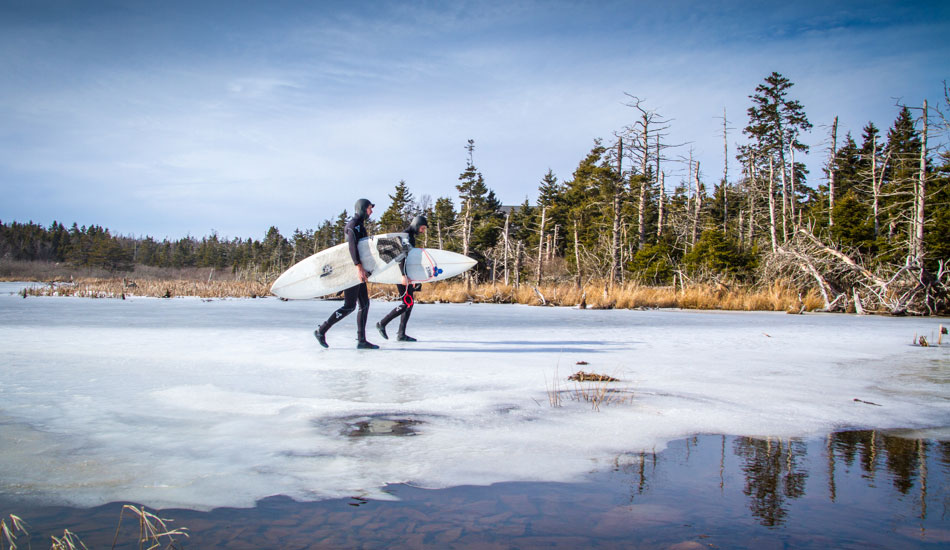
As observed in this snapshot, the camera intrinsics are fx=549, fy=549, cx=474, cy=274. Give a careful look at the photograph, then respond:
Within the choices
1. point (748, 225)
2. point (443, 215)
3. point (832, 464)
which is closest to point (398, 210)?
point (443, 215)

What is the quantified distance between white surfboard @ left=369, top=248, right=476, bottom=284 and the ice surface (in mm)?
866

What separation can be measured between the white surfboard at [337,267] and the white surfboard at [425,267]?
0.08 metres

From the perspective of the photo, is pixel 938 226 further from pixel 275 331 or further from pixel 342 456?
pixel 342 456

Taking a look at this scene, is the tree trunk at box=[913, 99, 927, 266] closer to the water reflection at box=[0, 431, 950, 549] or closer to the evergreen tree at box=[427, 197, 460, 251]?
the water reflection at box=[0, 431, 950, 549]

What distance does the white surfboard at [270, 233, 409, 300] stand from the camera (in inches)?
271

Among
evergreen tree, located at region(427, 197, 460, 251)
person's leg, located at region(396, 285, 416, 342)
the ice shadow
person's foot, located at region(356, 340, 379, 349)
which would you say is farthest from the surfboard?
evergreen tree, located at region(427, 197, 460, 251)

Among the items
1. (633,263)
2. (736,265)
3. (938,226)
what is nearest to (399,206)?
(633,263)

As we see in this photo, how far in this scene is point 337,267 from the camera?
7.50m

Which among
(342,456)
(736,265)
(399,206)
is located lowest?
(342,456)

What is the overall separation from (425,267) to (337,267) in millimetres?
1198

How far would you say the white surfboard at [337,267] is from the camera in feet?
22.6

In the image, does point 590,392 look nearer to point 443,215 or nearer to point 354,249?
point 354,249

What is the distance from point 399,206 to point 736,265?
3309 centimetres

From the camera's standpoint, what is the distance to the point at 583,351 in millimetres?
6551
